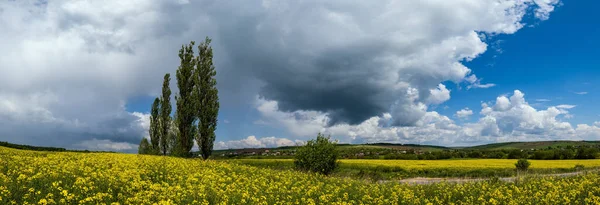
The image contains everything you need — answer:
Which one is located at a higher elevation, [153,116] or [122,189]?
[153,116]

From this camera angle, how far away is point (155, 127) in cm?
6362

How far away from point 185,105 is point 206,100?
2913mm

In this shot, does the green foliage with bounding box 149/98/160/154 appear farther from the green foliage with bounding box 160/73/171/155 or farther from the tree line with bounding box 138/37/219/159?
the tree line with bounding box 138/37/219/159

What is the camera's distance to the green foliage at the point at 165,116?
61.7 meters

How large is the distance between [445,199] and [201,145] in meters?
34.1

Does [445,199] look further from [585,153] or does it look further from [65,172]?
[585,153]

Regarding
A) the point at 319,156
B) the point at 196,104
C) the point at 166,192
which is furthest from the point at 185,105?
the point at 166,192

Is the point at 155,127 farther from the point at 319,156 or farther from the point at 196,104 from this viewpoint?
the point at 319,156

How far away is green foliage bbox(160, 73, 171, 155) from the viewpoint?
202 ft

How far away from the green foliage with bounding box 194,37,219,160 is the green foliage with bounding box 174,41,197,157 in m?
1.07

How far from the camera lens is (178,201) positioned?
10.9 metres

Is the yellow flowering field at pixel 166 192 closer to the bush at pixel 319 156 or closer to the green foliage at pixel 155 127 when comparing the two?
the bush at pixel 319 156

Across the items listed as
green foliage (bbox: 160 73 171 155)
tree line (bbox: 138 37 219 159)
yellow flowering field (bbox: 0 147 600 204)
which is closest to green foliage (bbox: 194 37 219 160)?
tree line (bbox: 138 37 219 159)

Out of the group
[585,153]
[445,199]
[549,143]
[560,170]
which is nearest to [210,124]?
[445,199]
